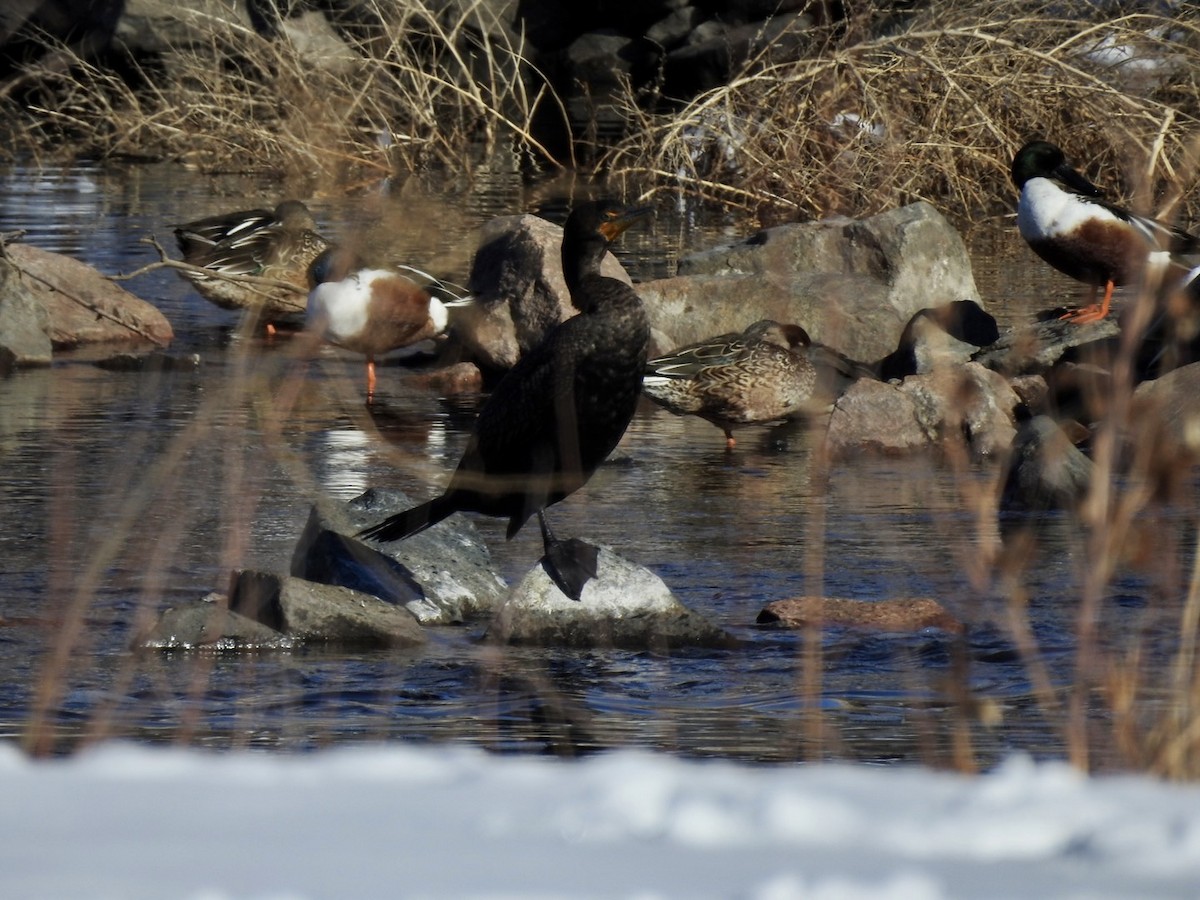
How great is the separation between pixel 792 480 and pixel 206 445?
7.77 feet

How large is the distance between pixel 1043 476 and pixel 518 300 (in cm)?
384

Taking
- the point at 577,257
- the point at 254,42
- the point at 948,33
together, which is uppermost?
the point at 254,42

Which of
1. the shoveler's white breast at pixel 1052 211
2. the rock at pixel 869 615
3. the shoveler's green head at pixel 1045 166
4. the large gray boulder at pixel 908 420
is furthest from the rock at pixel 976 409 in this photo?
the rock at pixel 869 615

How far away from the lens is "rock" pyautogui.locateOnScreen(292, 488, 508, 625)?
18.7 feet

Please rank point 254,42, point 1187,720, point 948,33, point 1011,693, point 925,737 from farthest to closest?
point 254,42, point 948,33, point 1011,693, point 925,737, point 1187,720

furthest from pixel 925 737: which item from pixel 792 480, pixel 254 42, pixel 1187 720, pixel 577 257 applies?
pixel 254 42

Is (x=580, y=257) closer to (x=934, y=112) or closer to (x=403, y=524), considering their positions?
(x=403, y=524)

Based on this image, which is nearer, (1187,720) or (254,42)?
(1187,720)

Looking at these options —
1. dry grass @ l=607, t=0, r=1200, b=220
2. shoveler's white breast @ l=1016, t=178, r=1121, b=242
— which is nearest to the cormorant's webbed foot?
shoveler's white breast @ l=1016, t=178, r=1121, b=242

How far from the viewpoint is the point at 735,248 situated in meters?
11.1

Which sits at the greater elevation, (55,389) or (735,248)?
(735,248)

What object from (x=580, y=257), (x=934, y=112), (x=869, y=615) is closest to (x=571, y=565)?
(x=869, y=615)

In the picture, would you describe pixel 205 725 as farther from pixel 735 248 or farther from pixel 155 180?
pixel 155 180

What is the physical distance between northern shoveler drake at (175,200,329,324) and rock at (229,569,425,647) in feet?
18.2
